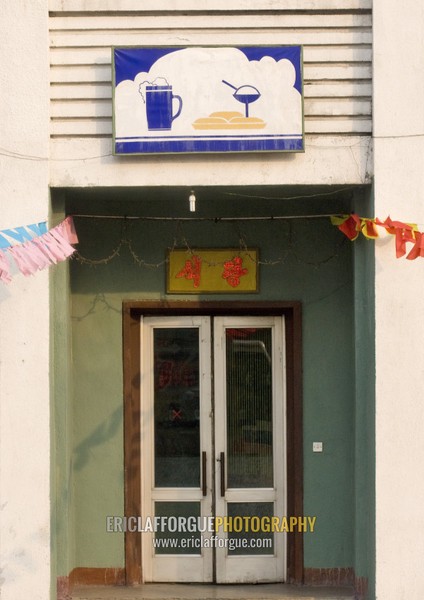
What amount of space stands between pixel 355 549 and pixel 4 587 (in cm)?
296

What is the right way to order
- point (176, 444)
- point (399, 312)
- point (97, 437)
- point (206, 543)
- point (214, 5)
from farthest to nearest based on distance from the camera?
1. point (176, 444)
2. point (206, 543)
3. point (97, 437)
4. point (214, 5)
5. point (399, 312)

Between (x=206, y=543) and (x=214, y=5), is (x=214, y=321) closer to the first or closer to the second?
(x=206, y=543)

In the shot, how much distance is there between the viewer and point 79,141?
8219mm

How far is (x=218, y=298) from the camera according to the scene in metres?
9.27

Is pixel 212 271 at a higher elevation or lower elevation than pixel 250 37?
lower

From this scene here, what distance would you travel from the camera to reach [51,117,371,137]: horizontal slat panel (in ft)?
26.8

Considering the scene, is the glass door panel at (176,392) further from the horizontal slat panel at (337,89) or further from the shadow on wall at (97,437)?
the horizontal slat panel at (337,89)

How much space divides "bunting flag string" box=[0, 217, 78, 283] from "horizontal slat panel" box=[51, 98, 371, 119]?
3.02 ft

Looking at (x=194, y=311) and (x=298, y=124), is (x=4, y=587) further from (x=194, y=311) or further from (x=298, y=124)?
(x=298, y=124)

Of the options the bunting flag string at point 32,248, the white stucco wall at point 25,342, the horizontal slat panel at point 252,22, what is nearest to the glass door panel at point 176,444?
the white stucco wall at point 25,342

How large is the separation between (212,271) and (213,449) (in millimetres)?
1653

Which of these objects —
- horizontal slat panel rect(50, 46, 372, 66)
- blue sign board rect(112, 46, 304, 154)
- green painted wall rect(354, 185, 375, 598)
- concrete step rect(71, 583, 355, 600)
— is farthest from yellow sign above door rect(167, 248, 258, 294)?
concrete step rect(71, 583, 355, 600)

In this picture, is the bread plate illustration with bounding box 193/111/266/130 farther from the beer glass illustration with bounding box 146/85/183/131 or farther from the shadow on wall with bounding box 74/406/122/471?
the shadow on wall with bounding box 74/406/122/471

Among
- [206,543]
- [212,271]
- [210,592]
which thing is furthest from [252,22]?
[210,592]
